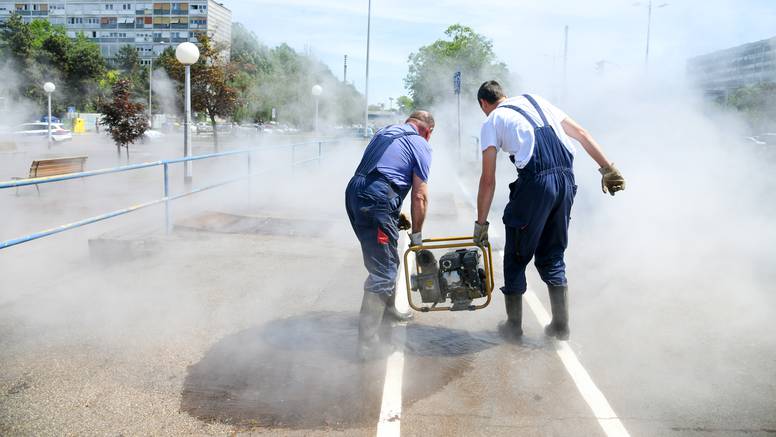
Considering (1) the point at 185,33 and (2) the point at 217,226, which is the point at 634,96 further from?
(1) the point at 185,33

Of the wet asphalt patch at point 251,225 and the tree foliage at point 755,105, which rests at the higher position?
the tree foliage at point 755,105

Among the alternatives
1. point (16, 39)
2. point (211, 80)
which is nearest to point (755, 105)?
point (211, 80)

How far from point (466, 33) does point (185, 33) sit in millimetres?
117003

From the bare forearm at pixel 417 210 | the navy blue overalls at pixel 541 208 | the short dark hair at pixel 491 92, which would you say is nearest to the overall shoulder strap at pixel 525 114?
the navy blue overalls at pixel 541 208

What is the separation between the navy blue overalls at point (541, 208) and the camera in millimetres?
3922

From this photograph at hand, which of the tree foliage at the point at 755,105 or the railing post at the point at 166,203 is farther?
the tree foliage at the point at 755,105

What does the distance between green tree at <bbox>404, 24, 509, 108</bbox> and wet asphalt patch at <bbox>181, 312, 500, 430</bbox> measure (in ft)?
66.3

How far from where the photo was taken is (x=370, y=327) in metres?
3.91

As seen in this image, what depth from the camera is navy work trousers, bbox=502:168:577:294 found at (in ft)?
12.9

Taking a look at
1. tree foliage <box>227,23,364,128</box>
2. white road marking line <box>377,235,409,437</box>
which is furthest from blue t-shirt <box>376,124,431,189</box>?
tree foliage <box>227,23,364,128</box>

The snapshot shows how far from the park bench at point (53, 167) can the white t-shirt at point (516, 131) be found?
10935mm

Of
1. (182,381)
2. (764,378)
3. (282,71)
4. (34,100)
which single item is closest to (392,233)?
(182,381)

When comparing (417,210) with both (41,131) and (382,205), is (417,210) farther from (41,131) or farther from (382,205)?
(41,131)

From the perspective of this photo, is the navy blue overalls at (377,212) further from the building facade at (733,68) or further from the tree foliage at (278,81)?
the tree foliage at (278,81)
